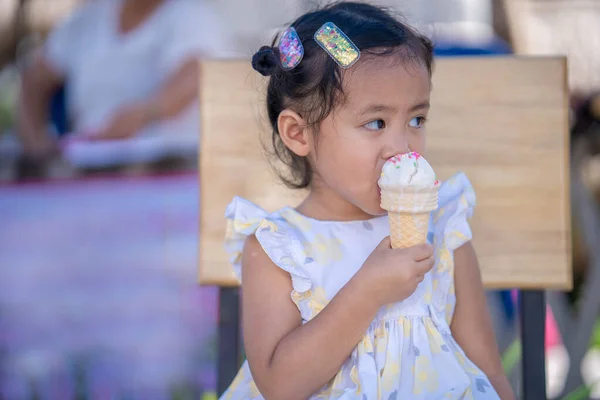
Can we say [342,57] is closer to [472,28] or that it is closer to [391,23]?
Result: [391,23]

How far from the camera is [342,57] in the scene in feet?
4.65

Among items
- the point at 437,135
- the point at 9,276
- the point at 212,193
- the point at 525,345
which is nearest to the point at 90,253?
the point at 9,276

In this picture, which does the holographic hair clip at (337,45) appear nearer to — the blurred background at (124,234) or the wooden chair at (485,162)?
the wooden chair at (485,162)

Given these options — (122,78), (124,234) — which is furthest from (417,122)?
(122,78)

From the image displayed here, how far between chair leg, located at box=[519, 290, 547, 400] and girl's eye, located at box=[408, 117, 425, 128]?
53 cm

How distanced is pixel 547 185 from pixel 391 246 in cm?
58

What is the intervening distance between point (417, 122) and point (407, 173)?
223mm

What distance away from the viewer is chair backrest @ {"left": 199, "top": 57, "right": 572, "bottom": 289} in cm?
174

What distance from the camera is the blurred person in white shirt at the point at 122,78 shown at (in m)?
2.77

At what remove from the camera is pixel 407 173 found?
4.19 feet

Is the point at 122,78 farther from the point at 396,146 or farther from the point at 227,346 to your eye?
the point at 396,146

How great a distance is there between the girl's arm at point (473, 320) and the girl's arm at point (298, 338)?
0.27 metres

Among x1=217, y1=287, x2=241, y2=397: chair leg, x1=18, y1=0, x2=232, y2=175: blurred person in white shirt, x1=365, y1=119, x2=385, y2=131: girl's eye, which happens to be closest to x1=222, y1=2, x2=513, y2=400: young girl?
x1=365, y1=119, x2=385, y2=131: girl's eye

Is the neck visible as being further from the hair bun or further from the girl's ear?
the hair bun
